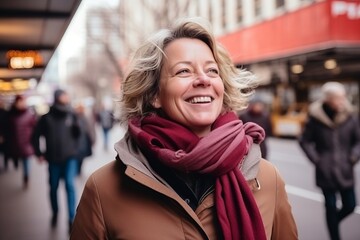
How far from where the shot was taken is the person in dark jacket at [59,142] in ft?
22.0

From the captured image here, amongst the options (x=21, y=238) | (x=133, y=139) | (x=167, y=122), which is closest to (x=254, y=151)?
(x=167, y=122)

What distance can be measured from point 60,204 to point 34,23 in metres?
4.05

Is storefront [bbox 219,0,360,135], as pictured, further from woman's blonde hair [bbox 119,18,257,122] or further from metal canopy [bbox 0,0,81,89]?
woman's blonde hair [bbox 119,18,257,122]

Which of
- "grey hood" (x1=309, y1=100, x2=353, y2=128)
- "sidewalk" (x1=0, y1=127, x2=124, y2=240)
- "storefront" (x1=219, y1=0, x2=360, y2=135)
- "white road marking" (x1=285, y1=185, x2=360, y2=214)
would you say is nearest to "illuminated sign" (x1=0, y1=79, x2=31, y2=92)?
"sidewalk" (x1=0, y1=127, x2=124, y2=240)

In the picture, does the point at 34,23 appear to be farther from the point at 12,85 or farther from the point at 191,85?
the point at 12,85

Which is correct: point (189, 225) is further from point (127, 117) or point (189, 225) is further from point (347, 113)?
point (347, 113)

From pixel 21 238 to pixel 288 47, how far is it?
552 inches

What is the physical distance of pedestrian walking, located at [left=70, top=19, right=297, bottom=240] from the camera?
187cm

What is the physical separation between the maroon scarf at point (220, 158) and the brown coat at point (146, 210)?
0.07 m

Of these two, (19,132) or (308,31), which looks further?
(308,31)

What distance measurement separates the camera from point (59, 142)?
22.2ft

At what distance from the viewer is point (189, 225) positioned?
1842 mm

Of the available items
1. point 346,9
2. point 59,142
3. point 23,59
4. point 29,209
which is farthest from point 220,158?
point 346,9

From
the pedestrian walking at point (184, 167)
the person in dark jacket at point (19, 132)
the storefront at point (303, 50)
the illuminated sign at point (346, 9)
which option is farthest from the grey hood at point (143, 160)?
the illuminated sign at point (346, 9)
